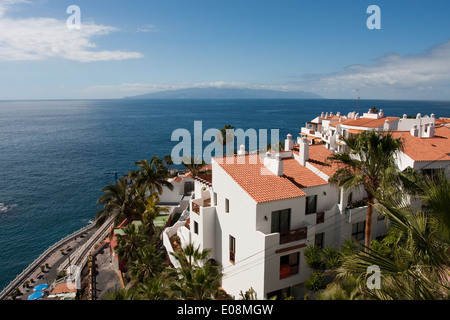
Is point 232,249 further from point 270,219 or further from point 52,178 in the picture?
point 52,178

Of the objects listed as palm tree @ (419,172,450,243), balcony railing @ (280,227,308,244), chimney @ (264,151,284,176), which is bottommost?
balcony railing @ (280,227,308,244)

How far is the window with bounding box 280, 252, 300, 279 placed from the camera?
2103cm

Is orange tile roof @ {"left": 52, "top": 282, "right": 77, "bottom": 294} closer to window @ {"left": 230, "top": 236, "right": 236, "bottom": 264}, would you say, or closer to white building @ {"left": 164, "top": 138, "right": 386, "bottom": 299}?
white building @ {"left": 164, "top": 138, "right": 386, "bottom": 299}

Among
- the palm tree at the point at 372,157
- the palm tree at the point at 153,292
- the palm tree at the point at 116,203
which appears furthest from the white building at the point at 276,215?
the palm tree at the point at 116,203

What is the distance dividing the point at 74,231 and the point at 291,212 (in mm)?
46410

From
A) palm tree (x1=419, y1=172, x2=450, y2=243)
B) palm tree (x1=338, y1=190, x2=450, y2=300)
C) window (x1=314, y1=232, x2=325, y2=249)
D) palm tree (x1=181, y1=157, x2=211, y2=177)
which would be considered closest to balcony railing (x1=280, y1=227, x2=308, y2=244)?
window (x1=314, y1=232, x2=325, y2=249)

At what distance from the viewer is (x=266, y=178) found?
2309 centimetres

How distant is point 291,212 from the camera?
70.4 ft

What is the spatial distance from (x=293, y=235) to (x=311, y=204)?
11.9 feet

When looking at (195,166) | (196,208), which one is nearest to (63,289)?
(196,208)

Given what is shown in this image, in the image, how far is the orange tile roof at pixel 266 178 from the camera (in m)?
21.2

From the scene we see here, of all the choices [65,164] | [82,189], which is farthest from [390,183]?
[65,164]

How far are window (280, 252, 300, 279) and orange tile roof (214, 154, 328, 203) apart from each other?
13.6 feet

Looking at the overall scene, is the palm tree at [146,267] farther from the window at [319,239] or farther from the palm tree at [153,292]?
the window at [319,239]
